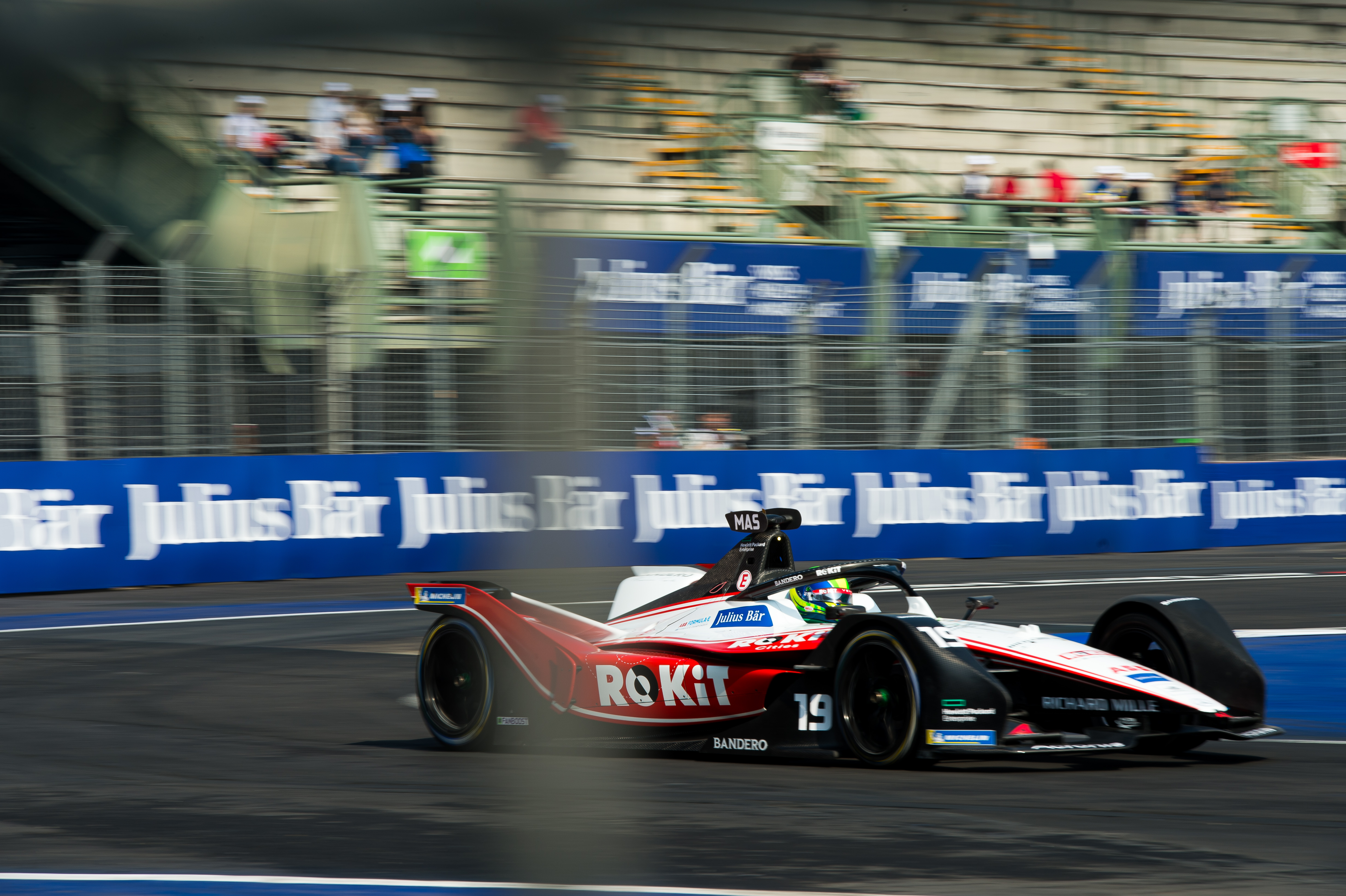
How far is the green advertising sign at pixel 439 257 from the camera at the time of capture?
14.7 metres

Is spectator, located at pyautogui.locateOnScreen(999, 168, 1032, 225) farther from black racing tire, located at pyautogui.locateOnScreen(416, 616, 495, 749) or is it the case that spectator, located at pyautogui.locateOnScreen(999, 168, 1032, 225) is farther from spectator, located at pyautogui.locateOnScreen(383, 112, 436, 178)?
black racing tire, located at pyautogui.locateOnScreen(416, 616, 495, 749)

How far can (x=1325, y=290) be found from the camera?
60.4 feet

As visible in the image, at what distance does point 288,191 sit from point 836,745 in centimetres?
984

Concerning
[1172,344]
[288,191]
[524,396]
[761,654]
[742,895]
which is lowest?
[742,895]

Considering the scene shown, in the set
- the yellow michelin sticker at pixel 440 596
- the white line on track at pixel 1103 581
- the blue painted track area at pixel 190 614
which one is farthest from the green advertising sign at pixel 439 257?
the yellow michelin sticker at pixel 440 596

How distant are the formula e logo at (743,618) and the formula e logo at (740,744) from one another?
433 mm

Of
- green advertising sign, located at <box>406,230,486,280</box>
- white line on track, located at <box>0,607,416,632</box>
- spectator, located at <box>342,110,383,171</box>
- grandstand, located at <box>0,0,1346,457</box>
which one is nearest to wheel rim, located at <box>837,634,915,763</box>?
grandstand, located at <box>0,0,1346,457</box>

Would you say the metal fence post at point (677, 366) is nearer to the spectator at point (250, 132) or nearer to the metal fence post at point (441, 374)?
the metal fence post at point (441, 374)

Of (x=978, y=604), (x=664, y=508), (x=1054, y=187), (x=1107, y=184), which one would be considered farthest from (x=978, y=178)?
(x=978, y=604)

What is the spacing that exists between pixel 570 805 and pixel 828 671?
4.63m

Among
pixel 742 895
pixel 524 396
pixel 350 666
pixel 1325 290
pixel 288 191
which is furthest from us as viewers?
pixel 1325 290

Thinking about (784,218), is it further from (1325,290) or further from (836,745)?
(836,745)

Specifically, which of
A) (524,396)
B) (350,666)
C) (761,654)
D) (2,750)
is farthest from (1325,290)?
(524,396)

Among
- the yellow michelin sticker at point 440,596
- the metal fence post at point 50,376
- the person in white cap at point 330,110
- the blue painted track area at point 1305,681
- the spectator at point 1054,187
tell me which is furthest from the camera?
the spectator at point 1054,187
